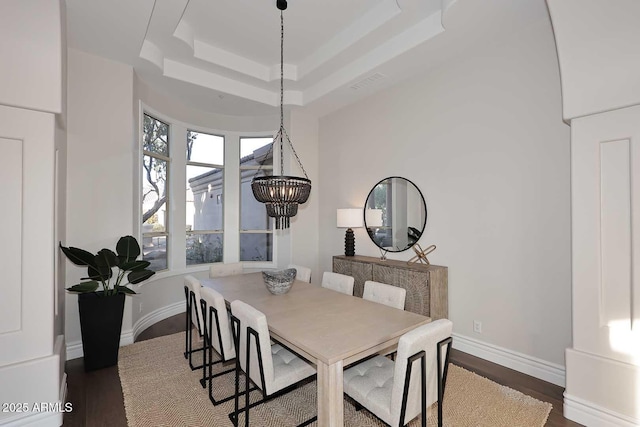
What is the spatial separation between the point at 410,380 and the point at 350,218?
9.29ft

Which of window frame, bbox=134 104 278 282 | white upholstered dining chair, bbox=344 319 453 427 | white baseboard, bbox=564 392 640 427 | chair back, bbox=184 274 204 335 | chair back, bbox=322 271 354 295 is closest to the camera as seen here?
white upholstered dining chair, bbox=344 319 453 427

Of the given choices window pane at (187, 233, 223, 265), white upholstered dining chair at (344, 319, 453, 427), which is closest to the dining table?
white upholstered dining chair at (344, 319, 453, 427)

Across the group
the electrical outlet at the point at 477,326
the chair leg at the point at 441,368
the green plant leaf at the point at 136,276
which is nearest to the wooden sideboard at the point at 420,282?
the electrical outlet at the point at 477,326

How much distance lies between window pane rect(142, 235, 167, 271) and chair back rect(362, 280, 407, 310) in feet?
10.8

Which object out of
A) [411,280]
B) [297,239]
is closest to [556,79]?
[411,280]

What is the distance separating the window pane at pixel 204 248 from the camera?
5219mm

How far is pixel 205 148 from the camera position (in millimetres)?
5449

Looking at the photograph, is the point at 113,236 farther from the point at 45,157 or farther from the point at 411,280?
the point at 411,280

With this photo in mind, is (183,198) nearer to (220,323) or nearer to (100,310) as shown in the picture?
(100,310)

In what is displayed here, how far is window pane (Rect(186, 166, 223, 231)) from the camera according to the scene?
5.23m

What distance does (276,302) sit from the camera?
2648 millimetres

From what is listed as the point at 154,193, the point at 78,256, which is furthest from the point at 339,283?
the point at 154,193

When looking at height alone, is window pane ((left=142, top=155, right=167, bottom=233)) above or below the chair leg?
above

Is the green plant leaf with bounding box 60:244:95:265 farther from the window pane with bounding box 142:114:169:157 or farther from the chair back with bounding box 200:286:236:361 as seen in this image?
the window pane with bounding box 142:114:169:157
